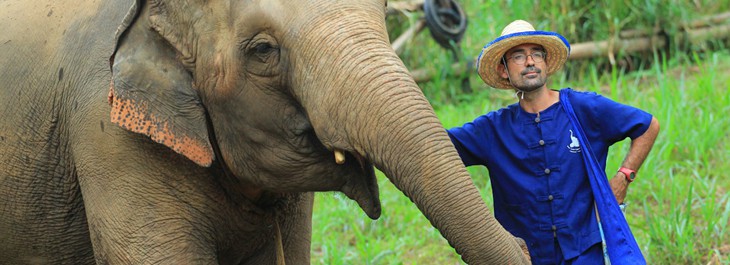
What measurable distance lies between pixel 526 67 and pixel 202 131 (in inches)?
45.2

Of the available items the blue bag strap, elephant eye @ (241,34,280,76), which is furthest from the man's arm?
elephant eye @ (241,34,280,76)

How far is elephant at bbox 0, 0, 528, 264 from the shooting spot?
2961 millimetres

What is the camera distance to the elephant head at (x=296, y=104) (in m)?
2.93

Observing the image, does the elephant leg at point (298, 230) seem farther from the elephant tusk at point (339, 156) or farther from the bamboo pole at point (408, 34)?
the bamboo pole at point (408, 34)

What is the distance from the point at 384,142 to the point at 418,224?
11.3ft

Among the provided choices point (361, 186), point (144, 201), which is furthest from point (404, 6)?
point (361, 186)

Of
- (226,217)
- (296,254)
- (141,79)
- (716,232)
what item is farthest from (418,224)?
(141,79)

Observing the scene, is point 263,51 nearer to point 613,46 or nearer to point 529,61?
point 529,61

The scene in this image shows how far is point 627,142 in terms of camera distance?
649 centimetres

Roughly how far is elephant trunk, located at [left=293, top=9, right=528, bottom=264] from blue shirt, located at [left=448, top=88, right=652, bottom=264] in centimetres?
91

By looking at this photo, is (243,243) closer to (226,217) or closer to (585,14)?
(226,217)

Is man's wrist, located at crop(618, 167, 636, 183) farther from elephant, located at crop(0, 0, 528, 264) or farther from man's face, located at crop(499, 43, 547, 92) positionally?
elephant, located at crop(0, 0, 528, 264)

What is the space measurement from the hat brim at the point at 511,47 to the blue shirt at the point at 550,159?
122mm

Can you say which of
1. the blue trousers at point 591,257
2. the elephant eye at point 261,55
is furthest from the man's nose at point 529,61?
the elephant eye at point 261,55
